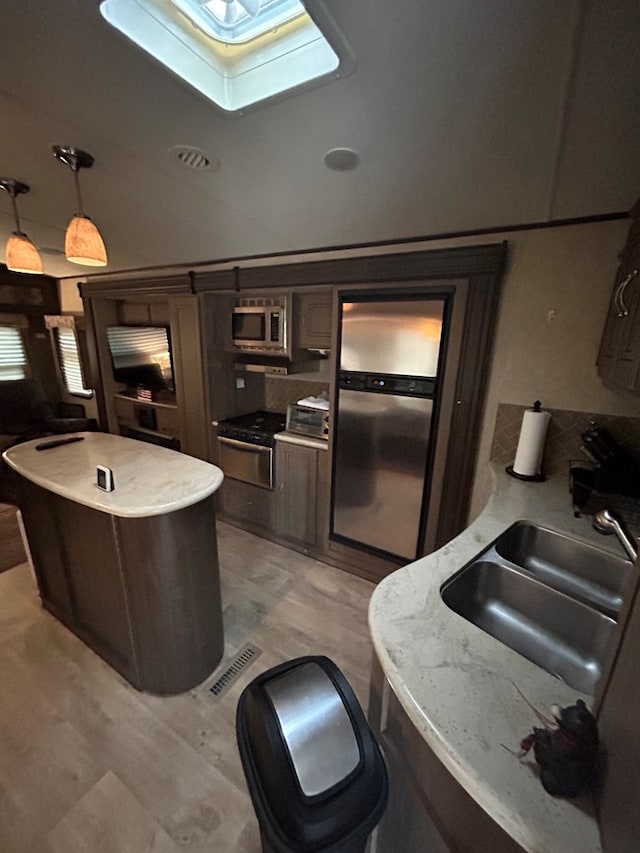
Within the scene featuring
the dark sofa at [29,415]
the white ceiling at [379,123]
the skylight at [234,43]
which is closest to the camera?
the white ceiling at [379,123]

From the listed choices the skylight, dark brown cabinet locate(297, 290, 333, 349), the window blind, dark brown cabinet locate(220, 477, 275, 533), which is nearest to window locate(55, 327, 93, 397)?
the window blind

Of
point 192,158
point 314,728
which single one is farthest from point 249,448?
point 314,728

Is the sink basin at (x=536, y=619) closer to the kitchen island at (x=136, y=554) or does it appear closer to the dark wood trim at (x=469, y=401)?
the dark wood trim at (x=469, y=401)

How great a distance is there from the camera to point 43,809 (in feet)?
4.14

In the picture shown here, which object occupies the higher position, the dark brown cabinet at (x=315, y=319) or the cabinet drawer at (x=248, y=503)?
the dark brown cabinet at (x=315, y=319)

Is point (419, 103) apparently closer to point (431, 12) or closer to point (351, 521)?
point (431, 12)

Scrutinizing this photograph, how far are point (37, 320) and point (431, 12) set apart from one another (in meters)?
5.50

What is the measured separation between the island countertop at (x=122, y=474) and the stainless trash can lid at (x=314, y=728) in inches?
32.2

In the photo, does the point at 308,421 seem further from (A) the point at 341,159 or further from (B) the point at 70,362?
(B) the point at 70,362

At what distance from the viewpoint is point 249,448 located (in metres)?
2.82

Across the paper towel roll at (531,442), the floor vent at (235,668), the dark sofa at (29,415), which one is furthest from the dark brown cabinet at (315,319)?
the dark sofa at (29,415)

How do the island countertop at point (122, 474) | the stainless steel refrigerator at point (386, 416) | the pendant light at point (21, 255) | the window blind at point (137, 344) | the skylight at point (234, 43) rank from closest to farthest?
the skylight at point (234, 43), the island countertop at point (122, 474), the pendant light at point (21, 255), the stainless steel refrigerator at point (386, 416), the window blind at point (137, 344)

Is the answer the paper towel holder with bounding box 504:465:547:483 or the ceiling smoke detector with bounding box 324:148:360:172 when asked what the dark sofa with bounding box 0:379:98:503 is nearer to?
the ceiling smoke detector with bounding box 324:148:360:172

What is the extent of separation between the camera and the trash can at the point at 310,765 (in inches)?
27.5
